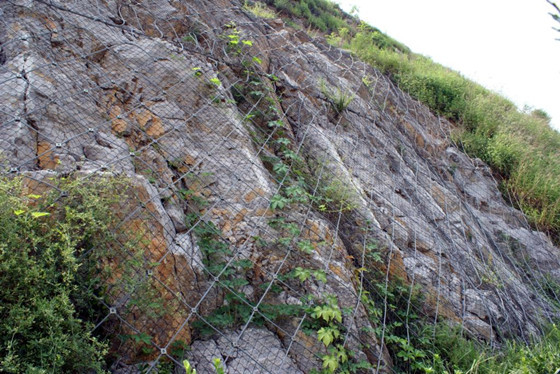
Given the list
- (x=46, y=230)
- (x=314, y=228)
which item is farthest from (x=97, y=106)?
(x=314, y=228)

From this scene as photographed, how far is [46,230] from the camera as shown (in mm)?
1485

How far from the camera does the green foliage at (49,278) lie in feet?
4.09

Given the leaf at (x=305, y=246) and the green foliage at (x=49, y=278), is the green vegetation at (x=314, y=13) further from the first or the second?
the green foliage at (x=49, y=278)

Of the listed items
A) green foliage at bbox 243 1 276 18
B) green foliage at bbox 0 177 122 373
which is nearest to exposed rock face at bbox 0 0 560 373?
green foliage at bbox 0 177 122 373

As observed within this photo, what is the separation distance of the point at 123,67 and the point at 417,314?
2572 millimetres

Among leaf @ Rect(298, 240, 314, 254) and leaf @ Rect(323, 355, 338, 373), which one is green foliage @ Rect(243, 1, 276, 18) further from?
leaf @ Rect(323, 355, 338, 373)

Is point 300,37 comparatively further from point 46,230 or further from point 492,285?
point 46,230

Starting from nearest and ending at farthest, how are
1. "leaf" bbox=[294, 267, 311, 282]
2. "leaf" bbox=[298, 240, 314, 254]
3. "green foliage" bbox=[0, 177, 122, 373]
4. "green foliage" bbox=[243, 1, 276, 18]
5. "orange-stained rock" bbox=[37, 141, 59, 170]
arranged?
1. "green foliage" bbox=[0, 177, 122, 373]
2. "orange-stained rock" bbox=[37, 141, 59, 170]
3. "leaf" bbox=[294, 267, 311, 282]
4. "leaf" bbox=[298, 240, 314, 254]
5. "green foliage" bbox=[243, 1, 276, 18]

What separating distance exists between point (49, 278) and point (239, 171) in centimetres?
134

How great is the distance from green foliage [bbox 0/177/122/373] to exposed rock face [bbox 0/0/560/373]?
0.17m

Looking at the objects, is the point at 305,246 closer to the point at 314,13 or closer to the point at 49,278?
the point at 49,278

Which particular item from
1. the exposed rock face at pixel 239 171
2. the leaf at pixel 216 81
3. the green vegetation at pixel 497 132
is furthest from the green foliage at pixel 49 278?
the green vegetation at pixel 497 132

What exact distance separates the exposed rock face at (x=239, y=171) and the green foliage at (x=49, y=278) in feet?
0.57

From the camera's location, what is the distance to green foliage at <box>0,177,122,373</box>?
1246mm
